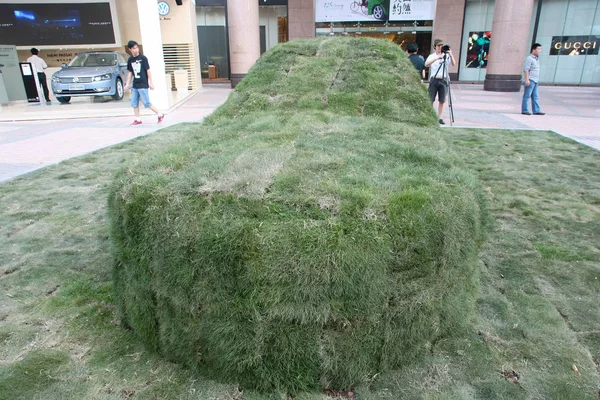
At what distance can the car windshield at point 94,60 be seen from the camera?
14.5 metres

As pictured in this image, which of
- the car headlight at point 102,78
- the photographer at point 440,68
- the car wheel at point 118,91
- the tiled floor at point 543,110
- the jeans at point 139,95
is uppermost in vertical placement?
the photographer at point 440,68

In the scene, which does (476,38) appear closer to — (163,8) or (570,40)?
(570,40)

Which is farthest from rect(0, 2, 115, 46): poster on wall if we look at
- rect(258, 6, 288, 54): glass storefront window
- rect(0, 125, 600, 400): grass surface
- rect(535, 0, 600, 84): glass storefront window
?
rect(535, 0, 600, 84): glass storefront window

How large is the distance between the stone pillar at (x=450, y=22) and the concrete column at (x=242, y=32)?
942 cm

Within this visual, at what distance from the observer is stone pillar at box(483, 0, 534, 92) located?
653 inches

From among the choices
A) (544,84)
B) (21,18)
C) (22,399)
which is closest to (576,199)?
(22,399)

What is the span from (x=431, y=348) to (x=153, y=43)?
11.6 m

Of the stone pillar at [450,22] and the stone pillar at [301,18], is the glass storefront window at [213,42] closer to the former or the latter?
the stone pillar at [301,18]

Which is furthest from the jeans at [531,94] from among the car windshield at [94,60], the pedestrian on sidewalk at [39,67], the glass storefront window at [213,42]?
the glass storefront window at [213,42]

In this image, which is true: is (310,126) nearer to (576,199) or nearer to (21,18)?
(576,199)

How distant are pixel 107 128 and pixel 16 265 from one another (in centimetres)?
737

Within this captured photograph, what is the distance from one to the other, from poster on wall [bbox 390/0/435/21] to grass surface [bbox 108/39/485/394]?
20.1 m

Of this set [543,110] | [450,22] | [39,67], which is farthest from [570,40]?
[39,67]

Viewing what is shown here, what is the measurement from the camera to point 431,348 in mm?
2584
